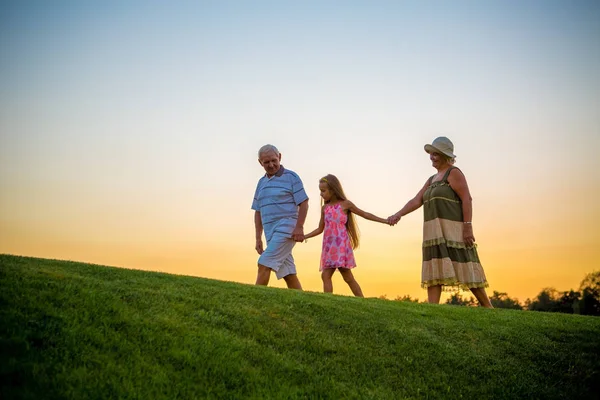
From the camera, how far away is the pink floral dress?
14.4 meters

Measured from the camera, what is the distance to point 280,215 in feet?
42.7

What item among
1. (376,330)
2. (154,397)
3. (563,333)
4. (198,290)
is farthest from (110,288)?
(563,333)

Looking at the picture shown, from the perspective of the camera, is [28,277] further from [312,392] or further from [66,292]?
[312,392]

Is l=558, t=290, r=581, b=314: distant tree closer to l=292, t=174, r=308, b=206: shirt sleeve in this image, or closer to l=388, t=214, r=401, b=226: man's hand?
l=388, t=214, r=401, b=226: man's hand

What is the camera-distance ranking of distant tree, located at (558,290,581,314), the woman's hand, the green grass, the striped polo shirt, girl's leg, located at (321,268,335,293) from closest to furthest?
the green grass, the striped polo shirt, the woman's hand, girl's leg, located at (321,268,335,293), distant tree, located at (558,290,581,314)

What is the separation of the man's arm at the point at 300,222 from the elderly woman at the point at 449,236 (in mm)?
2796

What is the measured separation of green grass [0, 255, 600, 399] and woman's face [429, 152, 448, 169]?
345cm

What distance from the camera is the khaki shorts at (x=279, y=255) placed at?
1280 centimetres

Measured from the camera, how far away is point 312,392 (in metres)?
7.16

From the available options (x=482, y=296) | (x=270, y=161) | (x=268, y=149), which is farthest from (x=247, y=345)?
(x=482, y=296)

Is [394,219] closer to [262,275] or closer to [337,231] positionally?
[337,231]

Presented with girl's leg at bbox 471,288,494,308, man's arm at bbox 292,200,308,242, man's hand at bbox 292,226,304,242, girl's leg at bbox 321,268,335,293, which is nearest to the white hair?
man's arm at bbox 292,200,308,242

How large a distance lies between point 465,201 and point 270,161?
13.8 ft

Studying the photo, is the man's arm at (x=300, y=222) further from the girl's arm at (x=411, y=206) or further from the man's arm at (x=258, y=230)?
the girl's arm at (x=411, y=206)
